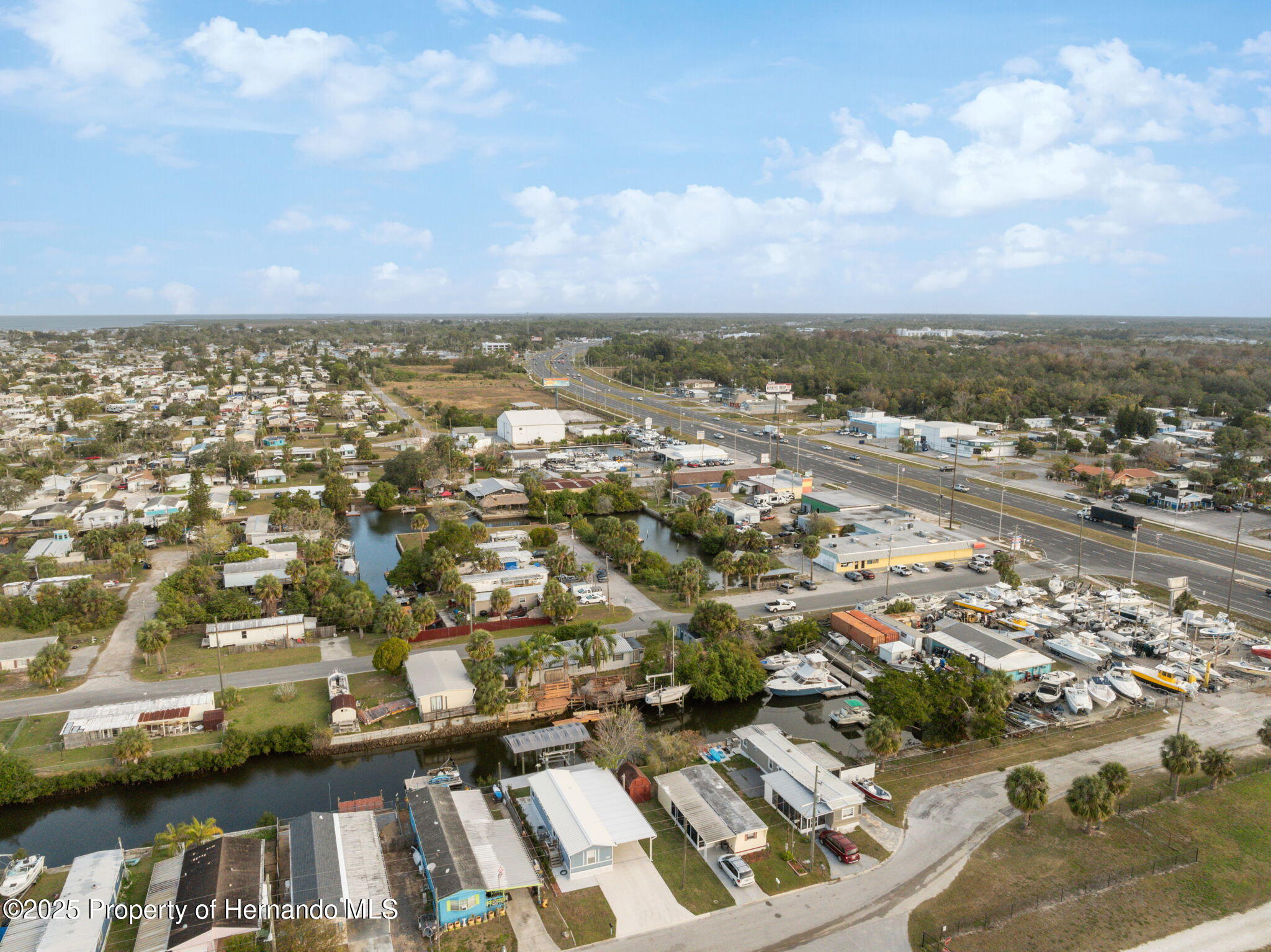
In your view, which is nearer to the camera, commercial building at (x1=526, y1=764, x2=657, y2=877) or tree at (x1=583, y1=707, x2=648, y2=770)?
commercial building at (x1=526, y1=764, x2=657, y2=877)

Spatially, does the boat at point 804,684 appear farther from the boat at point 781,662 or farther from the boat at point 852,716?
the boat at point 852,716

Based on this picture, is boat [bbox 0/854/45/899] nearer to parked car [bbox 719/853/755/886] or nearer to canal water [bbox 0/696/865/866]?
canal water [bbox 0/696/865/866]

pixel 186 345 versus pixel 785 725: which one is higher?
pixel 186 345

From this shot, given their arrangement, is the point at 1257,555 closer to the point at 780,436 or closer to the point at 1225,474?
the point at 1225,474

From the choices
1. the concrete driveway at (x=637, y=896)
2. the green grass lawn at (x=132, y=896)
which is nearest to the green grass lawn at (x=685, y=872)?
the concrete driveway at (x=637, y=896)

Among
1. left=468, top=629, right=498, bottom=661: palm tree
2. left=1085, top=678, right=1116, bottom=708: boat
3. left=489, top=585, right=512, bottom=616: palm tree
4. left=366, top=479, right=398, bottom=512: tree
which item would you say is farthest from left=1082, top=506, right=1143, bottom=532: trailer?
left=366, top=479, right=398, bottom=512: tree

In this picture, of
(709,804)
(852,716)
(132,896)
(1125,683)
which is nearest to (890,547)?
(1125,683)

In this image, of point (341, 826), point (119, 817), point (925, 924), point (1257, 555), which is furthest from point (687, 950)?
point (1257, 555)
